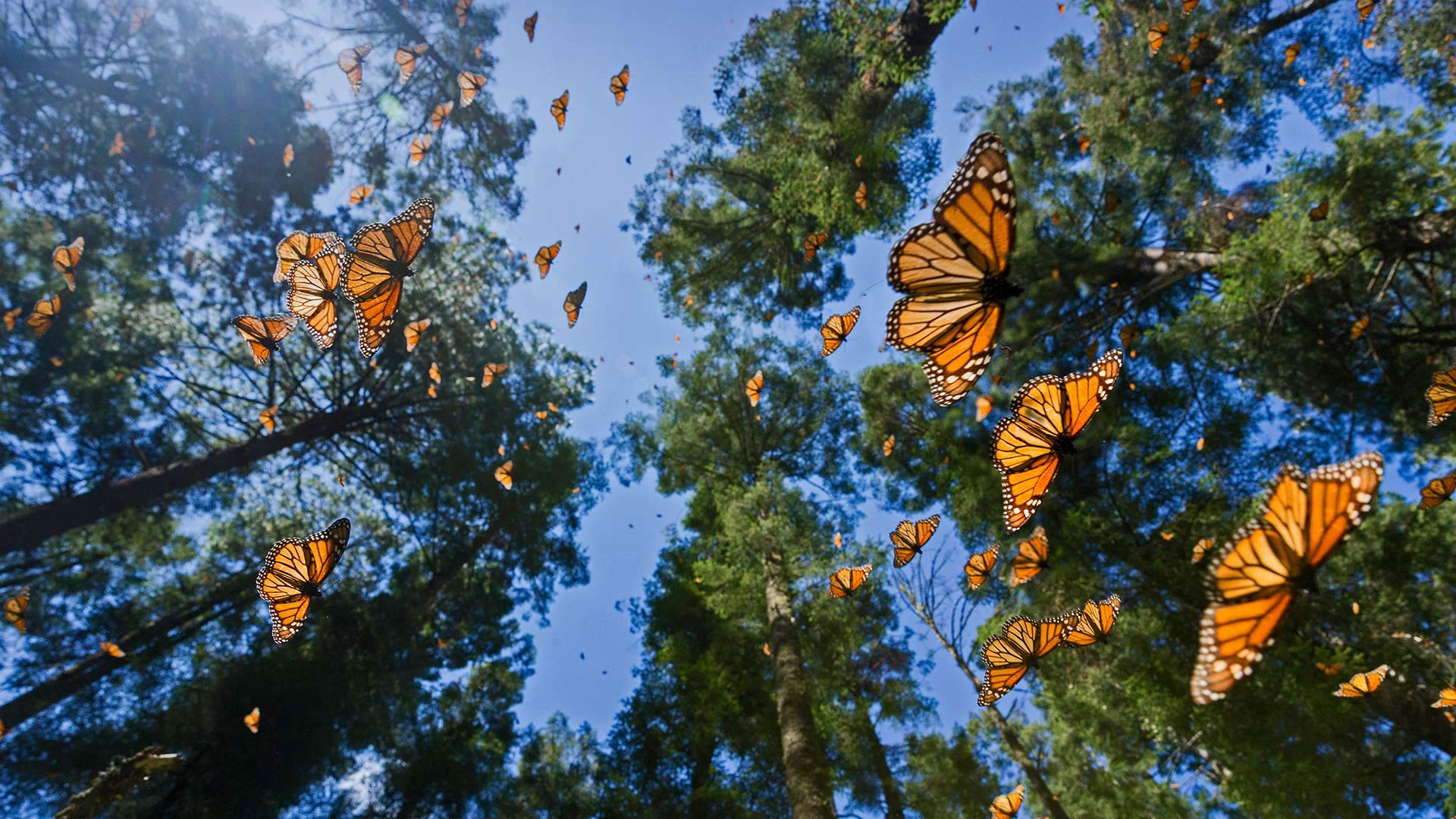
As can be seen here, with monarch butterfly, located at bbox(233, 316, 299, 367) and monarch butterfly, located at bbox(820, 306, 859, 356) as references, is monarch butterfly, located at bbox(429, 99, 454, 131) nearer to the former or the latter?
monarch butterfly, located at bbox(233, 316, 299, 367)

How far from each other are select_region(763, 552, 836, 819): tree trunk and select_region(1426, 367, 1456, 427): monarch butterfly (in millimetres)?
5155

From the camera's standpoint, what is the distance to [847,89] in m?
9.45

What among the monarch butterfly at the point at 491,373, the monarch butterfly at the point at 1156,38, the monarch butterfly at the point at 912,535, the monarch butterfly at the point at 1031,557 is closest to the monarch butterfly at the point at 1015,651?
the monarch butterfly at the point at 912,535

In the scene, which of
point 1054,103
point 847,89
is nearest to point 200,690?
point 847,89

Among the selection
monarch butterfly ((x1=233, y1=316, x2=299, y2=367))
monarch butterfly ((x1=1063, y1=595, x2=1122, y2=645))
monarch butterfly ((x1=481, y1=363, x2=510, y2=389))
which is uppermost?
monarch butterfly ((x1=481, y1=363, x2=510, y2=389))

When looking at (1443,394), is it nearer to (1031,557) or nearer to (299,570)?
(1031,557)

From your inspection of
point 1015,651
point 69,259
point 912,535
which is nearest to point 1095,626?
point 1015,651

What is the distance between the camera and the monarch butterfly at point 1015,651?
3.84 metres

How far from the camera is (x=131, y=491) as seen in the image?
7750 millimetres

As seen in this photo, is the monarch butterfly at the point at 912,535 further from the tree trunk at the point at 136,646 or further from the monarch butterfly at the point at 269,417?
the tree trunk at the point at 136,646

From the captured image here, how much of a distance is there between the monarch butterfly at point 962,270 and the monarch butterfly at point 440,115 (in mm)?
10012

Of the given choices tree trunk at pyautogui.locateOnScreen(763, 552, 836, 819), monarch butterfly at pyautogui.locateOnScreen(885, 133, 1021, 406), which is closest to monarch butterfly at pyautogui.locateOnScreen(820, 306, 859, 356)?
monarch butterfly at pyautogui.locateOnScreen(885, 133, 1021, 406)

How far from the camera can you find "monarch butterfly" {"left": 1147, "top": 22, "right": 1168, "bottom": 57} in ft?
30.0

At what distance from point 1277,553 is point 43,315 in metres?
12.5
